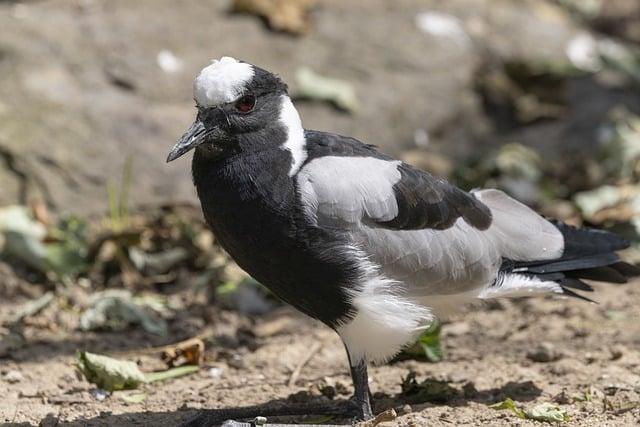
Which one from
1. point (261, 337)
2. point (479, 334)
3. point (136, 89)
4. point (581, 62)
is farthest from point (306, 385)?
point (581, 62)

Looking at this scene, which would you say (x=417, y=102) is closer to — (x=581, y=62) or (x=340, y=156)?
(x=581, y=62)

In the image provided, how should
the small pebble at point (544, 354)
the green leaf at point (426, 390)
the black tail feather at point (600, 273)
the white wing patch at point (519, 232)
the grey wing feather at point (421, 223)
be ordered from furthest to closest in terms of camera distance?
the small pebble at point (544, 354) < the black tail feather at point (600, 273) < the white wing patch at point (519, 232) < the green leaf at point (426, 390) < the grey wing feather at point (421, 223)

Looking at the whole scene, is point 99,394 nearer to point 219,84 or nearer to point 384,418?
point 384,418

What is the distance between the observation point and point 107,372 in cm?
504

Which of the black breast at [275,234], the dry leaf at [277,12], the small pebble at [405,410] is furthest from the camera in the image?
the dry leaf at [277,12]

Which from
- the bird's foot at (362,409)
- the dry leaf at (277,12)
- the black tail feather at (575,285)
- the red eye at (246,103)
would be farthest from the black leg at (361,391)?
the dry leaf at (277,12)

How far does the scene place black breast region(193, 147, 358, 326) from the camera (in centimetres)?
448

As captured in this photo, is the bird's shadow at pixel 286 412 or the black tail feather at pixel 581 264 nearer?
the bird's shadow at pixel 286 412

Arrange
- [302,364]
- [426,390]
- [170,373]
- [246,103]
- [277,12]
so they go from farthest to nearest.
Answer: [277,12] < [302,364] < [170,373] < [426,390] < [246,103]

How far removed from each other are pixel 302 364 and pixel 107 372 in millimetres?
1094

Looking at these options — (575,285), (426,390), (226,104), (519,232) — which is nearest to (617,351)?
(575,285)

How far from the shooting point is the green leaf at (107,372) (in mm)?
5016

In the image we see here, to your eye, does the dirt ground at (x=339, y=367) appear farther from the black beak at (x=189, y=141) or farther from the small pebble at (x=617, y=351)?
the black beak at (x=189, y=141)

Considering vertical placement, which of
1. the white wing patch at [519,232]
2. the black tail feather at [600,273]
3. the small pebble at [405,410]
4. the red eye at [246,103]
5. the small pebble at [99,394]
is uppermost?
the red eye at [246,103]
